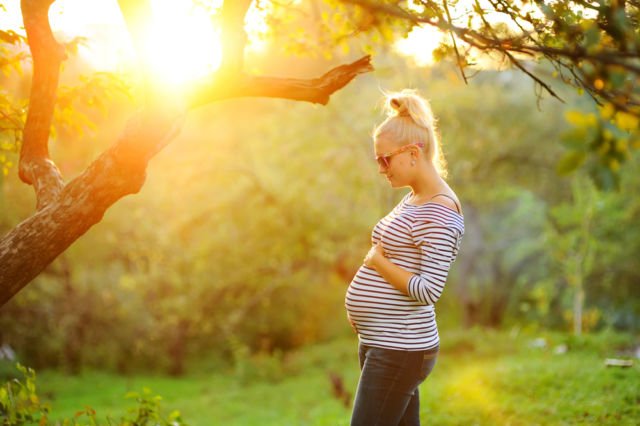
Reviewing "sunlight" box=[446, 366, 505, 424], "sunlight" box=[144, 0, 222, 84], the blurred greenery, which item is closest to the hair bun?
"sunlight" box=[144, 0, 222, 84]

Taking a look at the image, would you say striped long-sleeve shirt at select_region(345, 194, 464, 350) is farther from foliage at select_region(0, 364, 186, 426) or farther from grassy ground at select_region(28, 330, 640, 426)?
grassy ground at select_region(28, 330, 640, 426)

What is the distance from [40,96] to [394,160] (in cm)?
215

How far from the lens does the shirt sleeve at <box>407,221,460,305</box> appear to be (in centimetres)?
272

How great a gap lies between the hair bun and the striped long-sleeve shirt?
421 mm

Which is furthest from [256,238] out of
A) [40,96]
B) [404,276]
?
[404,276]

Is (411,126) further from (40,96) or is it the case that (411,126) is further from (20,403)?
(20,403)

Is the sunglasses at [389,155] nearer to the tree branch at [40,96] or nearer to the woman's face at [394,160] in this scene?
the woman's face at [394,160]

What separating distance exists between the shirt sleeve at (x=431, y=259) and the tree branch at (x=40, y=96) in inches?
82.7

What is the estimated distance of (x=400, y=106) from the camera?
304cm

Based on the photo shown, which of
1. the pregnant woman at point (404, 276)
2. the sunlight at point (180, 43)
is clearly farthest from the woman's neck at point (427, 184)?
the sunlight at point (180, 43)

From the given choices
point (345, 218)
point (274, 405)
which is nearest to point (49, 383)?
point (274, 405)

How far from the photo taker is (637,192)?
51.7 ft

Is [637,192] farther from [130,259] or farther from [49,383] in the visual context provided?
[49,383]

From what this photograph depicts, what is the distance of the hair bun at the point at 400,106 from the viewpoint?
302 cm
